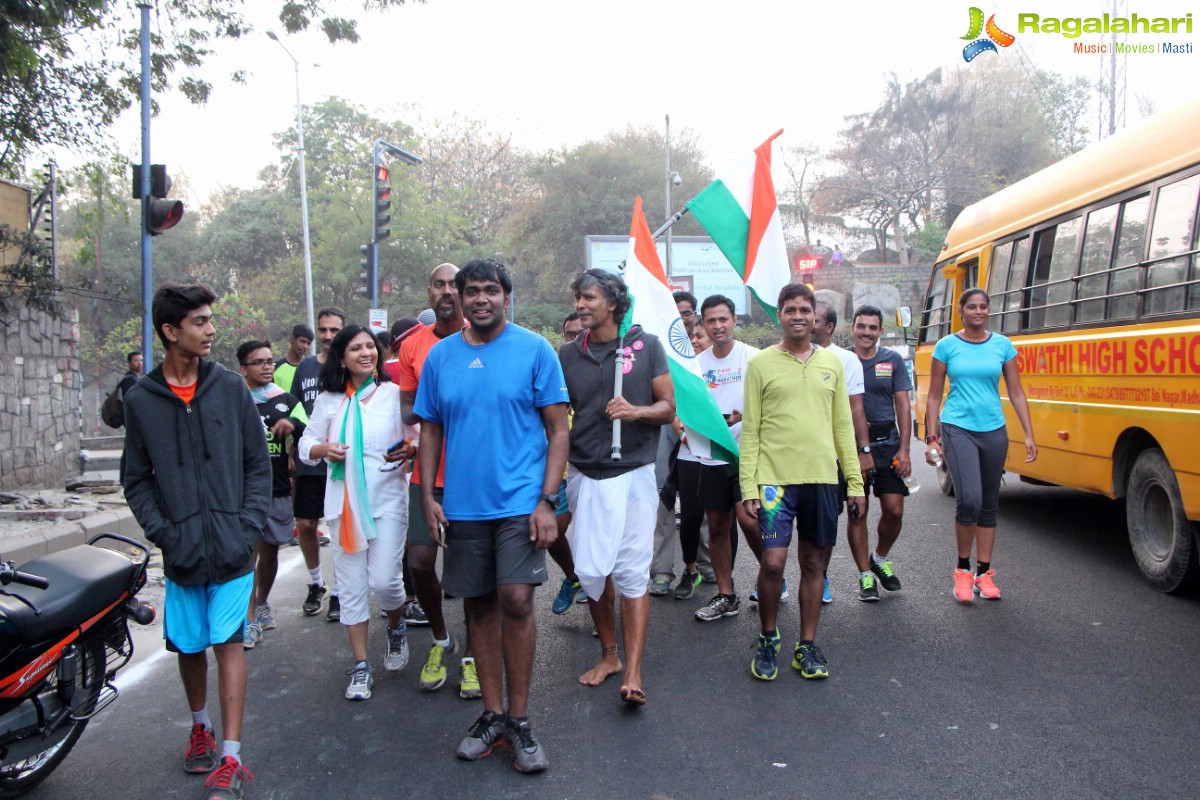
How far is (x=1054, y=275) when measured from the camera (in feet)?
24.7

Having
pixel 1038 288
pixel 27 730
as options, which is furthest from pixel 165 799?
pixel 1038 288

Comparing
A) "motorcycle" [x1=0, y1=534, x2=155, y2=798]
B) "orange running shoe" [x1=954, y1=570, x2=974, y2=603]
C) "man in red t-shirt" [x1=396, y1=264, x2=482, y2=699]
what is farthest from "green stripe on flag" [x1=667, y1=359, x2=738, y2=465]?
"motorcycle" [x1=0, y1=534, x2=155, y2=798]

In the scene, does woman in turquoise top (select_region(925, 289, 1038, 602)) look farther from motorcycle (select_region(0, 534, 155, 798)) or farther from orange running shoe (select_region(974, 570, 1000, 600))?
motorcycle (select_region(0, 534, 155, 798))

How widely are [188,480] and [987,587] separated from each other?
4.66 metres

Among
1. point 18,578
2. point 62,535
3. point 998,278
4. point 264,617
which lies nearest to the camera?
point 18,578

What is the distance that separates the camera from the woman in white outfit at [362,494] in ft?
15.0

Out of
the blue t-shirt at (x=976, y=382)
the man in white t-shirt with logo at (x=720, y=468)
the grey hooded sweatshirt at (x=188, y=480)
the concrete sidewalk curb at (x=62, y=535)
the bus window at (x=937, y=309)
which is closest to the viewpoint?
the grey hooded sweatshirt at (x=188, y=480)

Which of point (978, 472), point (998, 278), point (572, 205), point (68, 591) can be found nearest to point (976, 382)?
point (978, 472)

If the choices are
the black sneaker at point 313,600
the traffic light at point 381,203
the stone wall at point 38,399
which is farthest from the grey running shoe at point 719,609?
the traffic light at point 381,203

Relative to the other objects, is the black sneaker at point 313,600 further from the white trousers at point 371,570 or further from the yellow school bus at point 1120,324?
the yellow school bus at point 1120,324

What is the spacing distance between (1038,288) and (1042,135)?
40367 millimetres

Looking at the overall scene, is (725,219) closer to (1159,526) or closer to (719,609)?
(719,609)

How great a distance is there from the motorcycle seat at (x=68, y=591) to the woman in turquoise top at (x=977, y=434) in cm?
464

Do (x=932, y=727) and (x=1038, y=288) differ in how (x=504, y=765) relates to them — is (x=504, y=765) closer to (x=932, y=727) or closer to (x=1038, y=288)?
(x=932, y=727)
